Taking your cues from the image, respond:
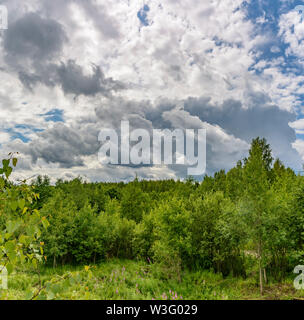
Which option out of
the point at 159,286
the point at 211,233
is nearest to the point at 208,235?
the point at 211,233

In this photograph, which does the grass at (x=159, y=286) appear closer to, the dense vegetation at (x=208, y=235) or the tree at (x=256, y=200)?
the dense vegetation at (x=208, y=235)

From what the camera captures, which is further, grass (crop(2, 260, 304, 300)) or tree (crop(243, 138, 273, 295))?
tree (crop(243, 138, 273, 295))

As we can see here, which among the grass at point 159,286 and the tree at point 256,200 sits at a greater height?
the tree at point 256,200

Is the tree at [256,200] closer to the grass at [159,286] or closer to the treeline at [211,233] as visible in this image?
the treeline at [211,233]

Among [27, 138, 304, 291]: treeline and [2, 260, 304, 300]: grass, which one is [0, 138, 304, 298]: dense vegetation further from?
[2, 260, 304, 300]: grass

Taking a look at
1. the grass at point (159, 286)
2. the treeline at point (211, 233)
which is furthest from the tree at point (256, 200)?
the grass at point (159, 286)

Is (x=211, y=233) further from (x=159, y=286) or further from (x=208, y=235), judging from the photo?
(x=159, y=286)

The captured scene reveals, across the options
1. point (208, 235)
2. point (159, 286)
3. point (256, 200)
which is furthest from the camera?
point (208, 235)

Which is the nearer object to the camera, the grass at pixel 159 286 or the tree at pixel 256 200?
the grass at pixel 159 286

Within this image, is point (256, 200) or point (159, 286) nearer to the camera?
point (256, 200)

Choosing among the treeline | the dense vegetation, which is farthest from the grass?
the treeline

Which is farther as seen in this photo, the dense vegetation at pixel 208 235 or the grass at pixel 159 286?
the dense vegetation at pixel 208 235

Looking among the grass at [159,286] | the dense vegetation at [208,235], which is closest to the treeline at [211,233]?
the dense vegetation at [208,235]
